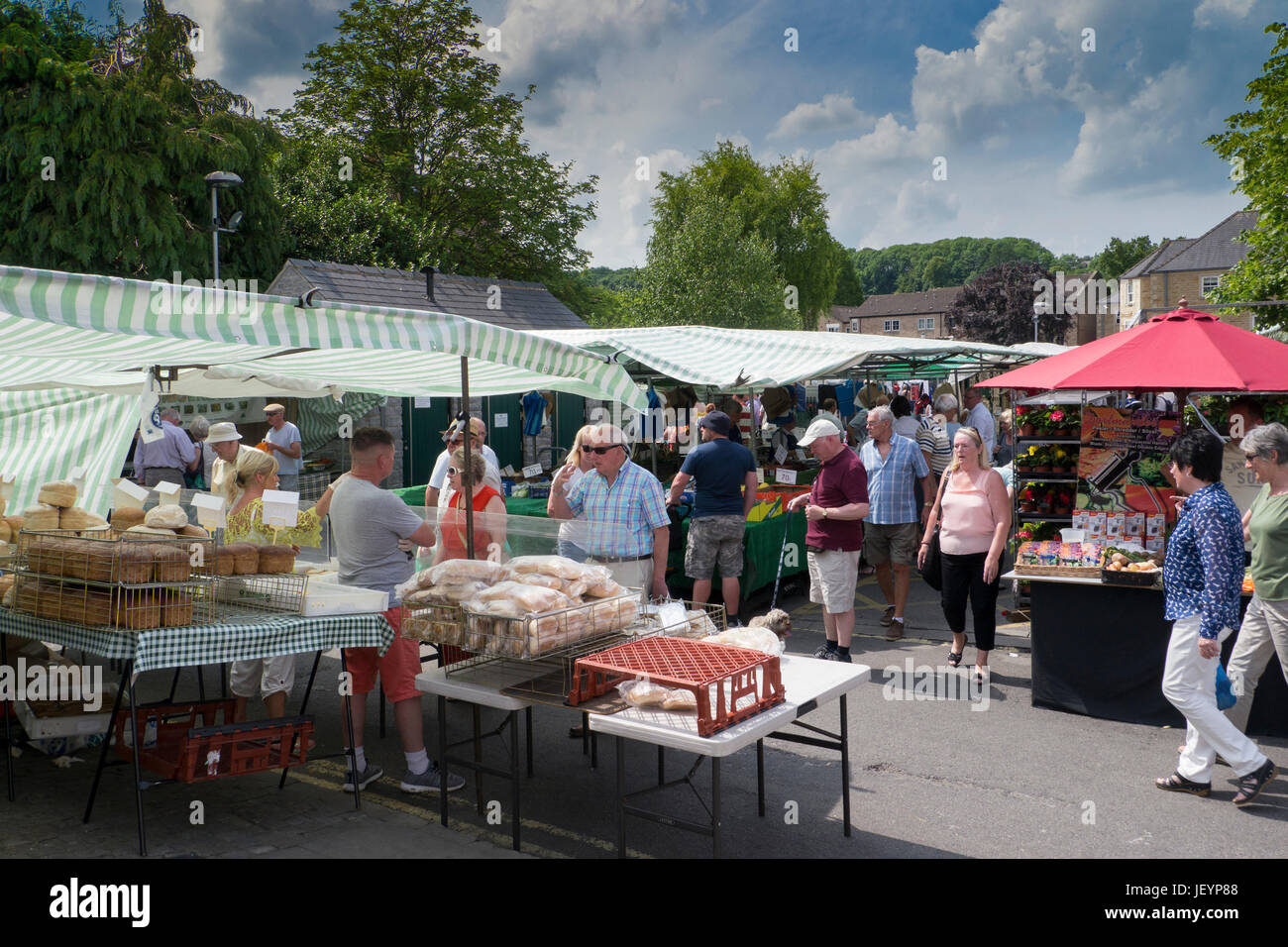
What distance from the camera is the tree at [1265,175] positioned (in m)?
18.2

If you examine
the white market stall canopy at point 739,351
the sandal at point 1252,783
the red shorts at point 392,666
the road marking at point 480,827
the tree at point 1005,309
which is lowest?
the road marking at point 480,827

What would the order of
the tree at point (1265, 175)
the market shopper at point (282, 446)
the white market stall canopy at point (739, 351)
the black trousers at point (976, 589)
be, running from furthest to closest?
the tree at point (1265, 175), the market shopper at point (282, 446), the white market stall canopy at point (739, 351), the black trousers at point (976, 589)

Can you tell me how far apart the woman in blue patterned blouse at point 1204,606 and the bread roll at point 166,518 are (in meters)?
5.12

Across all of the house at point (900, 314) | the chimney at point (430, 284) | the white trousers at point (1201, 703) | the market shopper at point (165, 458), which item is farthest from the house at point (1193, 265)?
the white trousers at point (1201, 703)

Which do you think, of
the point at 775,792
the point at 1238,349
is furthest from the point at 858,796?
the point at 1238,349

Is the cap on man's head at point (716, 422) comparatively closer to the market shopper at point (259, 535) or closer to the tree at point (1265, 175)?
the market shopper at point (259, 535)

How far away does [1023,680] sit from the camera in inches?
298

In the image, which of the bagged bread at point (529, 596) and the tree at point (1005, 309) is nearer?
the bagged bread at point (529, 596)

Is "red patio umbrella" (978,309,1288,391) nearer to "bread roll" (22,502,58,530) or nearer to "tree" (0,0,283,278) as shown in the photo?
"bread roll" (22,502,58,530)

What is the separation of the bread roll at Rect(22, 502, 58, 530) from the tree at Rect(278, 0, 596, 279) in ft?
109

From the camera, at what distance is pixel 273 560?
5180mm

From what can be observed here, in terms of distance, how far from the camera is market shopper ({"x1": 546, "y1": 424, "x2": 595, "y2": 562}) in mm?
6020

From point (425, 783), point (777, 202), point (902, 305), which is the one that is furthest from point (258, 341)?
point (902, 305)
